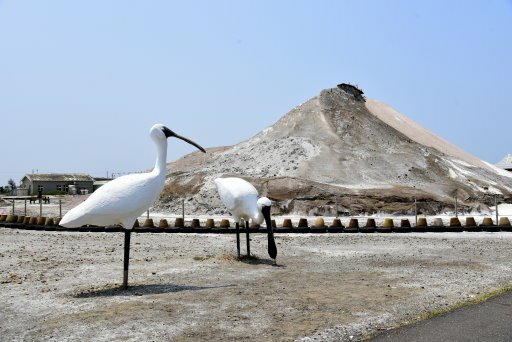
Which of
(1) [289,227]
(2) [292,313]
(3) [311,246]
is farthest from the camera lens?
(1) [289,227]

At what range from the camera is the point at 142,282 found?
1116cm

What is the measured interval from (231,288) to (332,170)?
1234 inches

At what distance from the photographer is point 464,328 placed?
707 cm

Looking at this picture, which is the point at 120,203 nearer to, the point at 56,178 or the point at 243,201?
the point at 243,201

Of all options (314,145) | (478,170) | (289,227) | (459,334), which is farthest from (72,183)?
(459,334)

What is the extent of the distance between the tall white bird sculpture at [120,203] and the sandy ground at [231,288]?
1265mm

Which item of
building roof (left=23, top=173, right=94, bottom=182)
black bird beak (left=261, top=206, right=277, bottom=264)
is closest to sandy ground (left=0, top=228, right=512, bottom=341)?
black bird beak (left=261, top=206, right=277, bottom=264)

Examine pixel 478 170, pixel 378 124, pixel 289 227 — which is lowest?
pixel 289 227

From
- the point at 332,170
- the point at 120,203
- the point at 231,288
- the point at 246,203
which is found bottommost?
the point at 231,288

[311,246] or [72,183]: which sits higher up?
[72,183]

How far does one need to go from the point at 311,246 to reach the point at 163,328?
37.0 feet

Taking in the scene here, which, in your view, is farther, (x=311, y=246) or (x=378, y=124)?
(x=378, y=124)

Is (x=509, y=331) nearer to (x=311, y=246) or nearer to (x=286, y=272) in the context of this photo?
(x=286, y=272)

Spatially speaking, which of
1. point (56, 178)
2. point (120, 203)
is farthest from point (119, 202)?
point (56, 178)
